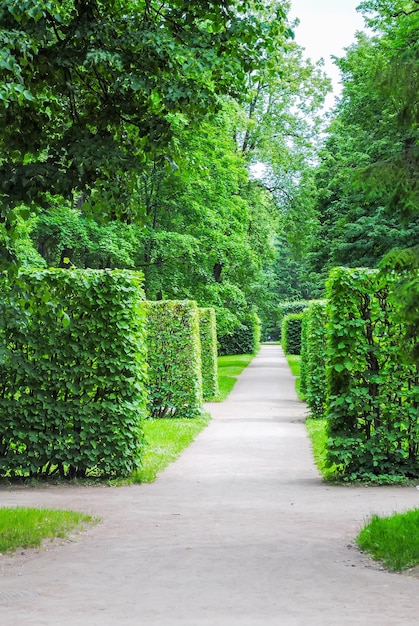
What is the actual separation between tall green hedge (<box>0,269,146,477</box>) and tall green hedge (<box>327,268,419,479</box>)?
107 inches

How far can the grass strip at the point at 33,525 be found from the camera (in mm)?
7688

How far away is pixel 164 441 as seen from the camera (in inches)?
603

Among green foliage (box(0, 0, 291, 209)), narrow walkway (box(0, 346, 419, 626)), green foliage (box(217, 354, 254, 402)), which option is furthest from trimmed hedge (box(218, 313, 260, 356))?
green foliage (box(0, 0, 291, 209))

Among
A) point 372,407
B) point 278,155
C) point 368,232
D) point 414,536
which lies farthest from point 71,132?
point 278,155

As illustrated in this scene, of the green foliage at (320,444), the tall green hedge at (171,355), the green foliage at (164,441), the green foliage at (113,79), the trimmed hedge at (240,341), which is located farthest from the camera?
the trimmed hedge at (240,341)

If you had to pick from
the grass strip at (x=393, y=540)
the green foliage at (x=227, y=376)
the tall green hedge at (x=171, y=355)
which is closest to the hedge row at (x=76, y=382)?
the grass strip at (x=393, y=540)

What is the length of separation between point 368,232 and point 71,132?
26.0 m

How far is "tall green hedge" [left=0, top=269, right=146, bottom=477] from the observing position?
11391 mm

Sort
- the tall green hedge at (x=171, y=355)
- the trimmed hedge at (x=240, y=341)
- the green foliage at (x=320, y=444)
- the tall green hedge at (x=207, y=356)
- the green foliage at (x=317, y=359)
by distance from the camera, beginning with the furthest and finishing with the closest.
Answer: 1. the trimmed hedge at (x=240, y=341)
2. the tall green hedge at (x=207, y=356)
3. the tall green hedge at (x=171, y=355)
4. the green foliage at (x=317, y=359)
5. the green foliage at (x=320, y=444)

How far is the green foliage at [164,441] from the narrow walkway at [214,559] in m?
0.24

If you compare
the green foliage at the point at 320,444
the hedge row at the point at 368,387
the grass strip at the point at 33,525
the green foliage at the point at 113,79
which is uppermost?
the green foliage at the point at 113,79

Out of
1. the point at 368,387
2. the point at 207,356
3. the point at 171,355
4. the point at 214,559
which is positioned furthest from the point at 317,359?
the point at 214,559

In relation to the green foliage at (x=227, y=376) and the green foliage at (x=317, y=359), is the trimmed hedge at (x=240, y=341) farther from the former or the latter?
the green foliage at (x=317, y=359)

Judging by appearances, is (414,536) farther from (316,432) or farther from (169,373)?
(169,373)
